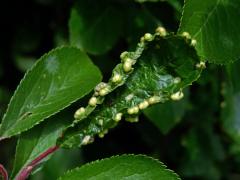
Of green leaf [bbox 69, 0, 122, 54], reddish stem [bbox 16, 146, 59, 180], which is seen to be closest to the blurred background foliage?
green leaf [bbox 69, 0, 122, 54]

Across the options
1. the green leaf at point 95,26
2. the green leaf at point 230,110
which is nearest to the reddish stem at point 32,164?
the green leaf at point 95,26

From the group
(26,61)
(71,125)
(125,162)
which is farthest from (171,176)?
(26,61)

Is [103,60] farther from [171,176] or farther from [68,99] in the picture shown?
[171,176]

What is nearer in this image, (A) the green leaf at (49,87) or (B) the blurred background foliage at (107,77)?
(A) the green leaf at (49,87)

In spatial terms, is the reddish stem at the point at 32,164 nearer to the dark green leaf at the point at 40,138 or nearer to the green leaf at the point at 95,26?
the dark green leaf at the point at 40,138

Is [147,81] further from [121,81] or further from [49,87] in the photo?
[49,87]

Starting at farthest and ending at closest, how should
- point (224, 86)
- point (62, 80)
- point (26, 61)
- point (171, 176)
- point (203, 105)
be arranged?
point (203, 105), point (26, 61), point (224, 86), point (62, 80), point (171, 176)

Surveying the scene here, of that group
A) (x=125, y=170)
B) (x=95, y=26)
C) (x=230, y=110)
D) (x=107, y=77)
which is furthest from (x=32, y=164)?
(x=230, y=110)
